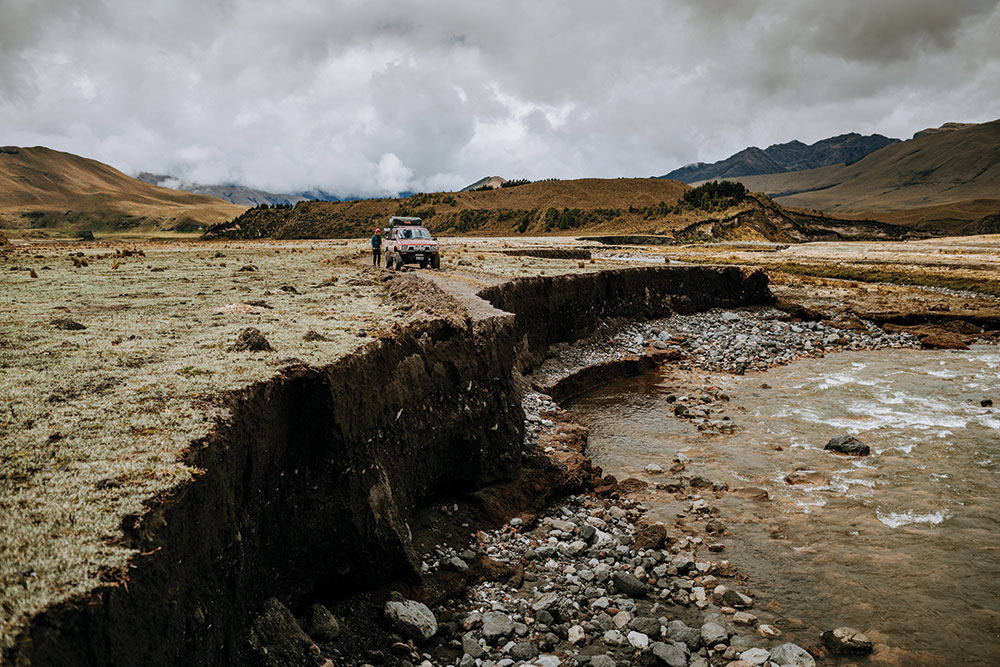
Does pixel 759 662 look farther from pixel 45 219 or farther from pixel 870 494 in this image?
pixel 45 219

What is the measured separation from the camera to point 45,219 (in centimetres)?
17800

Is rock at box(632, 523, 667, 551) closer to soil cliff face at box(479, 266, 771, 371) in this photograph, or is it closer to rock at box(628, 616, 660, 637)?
rock at box(628, 616, 660, 637)

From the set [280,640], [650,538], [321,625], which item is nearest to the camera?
[280,640]

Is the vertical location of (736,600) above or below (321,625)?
below

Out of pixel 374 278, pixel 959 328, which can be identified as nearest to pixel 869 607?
pixel 374 278

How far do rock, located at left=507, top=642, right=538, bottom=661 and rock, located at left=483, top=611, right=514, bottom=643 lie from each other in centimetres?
36

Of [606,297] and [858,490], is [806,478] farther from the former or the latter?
[606,297]

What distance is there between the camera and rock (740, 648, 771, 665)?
25.9 feet

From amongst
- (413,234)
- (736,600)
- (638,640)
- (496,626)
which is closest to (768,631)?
(736,600)

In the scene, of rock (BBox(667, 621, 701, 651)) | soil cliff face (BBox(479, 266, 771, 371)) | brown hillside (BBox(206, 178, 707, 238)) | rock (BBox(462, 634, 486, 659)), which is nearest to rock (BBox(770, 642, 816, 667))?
rock (BBox(667, 621, 701, 651))

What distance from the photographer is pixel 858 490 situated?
1353 cm

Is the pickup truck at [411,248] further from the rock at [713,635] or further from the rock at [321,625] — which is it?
the rock at [713,635]

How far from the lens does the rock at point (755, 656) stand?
25.9ft

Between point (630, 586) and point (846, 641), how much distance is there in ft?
10.3
